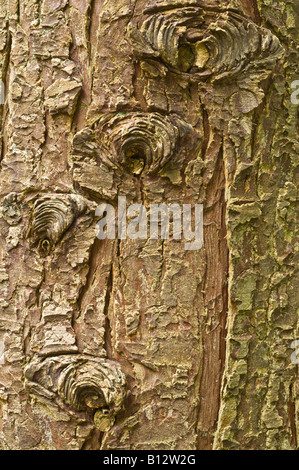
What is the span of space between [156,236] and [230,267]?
0.58 ft

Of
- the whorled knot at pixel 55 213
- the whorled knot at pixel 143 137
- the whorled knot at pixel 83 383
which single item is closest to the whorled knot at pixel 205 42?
the whorled knot at pixel 143 137

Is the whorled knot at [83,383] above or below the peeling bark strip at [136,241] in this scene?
below

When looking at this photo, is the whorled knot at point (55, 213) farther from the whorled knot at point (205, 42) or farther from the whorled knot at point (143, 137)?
the whorled knot at point (205, 42)

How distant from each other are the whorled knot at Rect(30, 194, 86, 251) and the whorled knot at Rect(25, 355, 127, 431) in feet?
0.86

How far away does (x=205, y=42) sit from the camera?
41.3 inches

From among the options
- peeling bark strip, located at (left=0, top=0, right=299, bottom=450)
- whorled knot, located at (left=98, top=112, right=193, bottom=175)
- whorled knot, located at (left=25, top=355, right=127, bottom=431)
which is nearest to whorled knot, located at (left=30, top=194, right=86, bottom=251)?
peeling bark strip, located at (left=0, top=0, right=299, bottom=450)

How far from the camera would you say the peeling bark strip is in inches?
41.7

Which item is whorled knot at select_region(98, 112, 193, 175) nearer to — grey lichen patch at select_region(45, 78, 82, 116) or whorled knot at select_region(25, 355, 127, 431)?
grey lichen patch at select_region(45, 78, 82, 116)

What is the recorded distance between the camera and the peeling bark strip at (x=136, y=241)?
106cm

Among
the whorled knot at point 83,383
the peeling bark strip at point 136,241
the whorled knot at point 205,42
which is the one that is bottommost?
the whorled knot at point 83,383

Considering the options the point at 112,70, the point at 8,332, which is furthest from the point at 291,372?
the point at 112,70

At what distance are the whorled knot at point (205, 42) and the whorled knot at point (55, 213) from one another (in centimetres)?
34

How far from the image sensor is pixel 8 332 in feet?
3.62

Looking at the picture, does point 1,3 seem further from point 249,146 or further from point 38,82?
point 249,146
